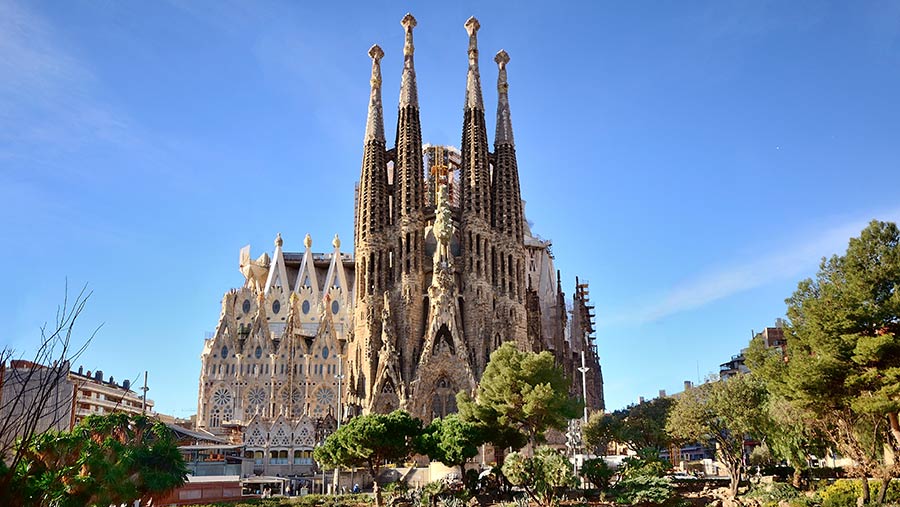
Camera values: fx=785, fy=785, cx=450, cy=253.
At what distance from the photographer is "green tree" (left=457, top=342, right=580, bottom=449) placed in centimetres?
4209

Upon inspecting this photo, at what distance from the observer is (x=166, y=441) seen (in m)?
26.7

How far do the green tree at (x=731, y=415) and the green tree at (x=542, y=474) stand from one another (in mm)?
8528

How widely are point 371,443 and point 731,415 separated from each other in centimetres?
1745

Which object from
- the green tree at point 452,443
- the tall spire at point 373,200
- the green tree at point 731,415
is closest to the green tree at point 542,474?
the green tree at point 452,443

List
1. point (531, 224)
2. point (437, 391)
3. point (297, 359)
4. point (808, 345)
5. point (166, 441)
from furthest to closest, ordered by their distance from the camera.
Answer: point (531, 224) → point (297, 359) → point (437, 391) → point (808, 345) → point (166, 441)

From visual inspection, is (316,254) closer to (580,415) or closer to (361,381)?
(361,381)

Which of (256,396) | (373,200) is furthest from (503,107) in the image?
(256,396)

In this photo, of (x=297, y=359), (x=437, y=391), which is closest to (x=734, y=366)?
(x=437, y=391)

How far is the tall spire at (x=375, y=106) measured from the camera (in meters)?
72.6

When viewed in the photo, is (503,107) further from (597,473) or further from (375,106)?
(597,473)

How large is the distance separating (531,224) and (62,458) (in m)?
78.2

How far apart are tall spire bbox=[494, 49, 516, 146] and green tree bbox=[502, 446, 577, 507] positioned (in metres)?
44.7

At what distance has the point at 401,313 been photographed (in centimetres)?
6600

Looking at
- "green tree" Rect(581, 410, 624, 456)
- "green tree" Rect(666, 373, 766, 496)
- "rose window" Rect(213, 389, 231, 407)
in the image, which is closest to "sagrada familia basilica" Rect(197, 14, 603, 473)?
"rose window" Rect(213, 389, 231, 407)
